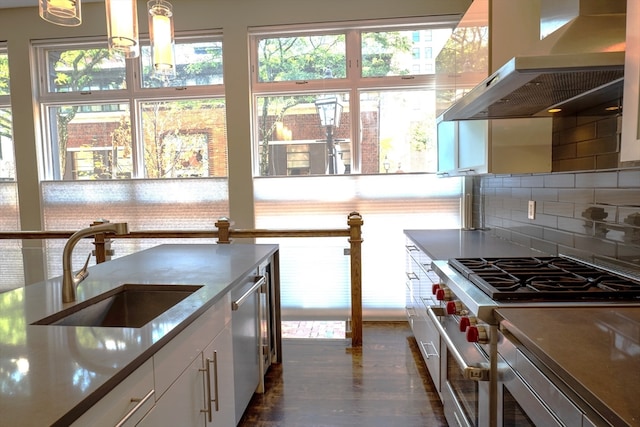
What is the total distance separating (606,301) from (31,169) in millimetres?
4852

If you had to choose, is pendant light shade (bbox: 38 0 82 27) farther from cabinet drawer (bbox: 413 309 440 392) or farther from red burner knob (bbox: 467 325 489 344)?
cabinet drawer (bbox: 413 309 440 392)

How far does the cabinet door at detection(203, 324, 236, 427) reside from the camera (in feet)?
5.30

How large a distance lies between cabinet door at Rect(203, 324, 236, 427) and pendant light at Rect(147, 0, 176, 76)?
4.53 ft

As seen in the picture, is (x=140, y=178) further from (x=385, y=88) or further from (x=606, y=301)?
(x=606, y=301)

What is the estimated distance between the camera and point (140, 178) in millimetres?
4152

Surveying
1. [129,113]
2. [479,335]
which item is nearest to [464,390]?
[479,335]

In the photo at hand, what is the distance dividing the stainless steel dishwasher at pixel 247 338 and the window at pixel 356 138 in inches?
63.2

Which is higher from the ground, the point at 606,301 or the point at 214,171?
the point at 214,171

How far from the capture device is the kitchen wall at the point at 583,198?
5.46ft

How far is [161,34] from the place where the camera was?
6.84 ft

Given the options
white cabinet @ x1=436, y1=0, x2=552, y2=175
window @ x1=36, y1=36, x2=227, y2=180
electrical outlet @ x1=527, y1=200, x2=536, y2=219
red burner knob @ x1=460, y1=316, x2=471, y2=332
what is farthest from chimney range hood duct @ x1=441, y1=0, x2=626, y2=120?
window @ x1=36, y1=36, x2=227, y2=180

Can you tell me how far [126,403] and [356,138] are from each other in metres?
3.29

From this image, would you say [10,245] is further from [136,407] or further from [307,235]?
[136,407]

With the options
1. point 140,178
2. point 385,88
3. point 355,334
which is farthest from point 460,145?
→ point 140,178
